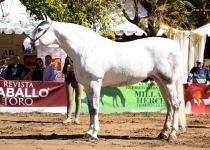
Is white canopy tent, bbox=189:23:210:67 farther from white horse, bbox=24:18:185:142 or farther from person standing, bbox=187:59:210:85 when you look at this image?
white horse, bbox=24:18:185:142

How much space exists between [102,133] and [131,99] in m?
6.13

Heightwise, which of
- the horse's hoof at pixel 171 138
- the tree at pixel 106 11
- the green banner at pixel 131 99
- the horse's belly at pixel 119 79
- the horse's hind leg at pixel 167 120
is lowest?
the green banner at pixel 131 99

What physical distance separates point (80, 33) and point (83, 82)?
1066mm

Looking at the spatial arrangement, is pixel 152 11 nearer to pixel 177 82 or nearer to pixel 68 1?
pixel 68 1

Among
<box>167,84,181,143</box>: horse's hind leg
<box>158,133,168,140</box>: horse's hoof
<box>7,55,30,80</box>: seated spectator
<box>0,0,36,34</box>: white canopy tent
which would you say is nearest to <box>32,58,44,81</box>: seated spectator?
<box>7,55,30,80</box>: seated spectator

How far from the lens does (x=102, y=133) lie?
43.6ft

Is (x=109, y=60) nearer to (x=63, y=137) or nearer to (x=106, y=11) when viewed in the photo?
(x=63, y=137)

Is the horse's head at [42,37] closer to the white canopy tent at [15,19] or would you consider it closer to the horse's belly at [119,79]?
the horse's belly at [119,79]

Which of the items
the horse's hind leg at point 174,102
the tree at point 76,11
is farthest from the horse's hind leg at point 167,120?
the tree at point 76,11

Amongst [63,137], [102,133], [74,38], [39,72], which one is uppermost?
[74,38]

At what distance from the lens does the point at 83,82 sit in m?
11.7

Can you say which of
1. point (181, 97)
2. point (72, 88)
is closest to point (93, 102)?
point (181, 97)

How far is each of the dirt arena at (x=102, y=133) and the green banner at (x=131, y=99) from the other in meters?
0.76

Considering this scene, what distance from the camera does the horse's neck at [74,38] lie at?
11.8m
